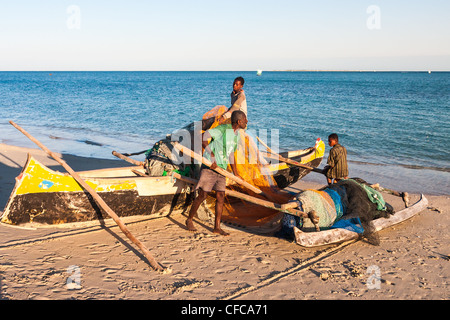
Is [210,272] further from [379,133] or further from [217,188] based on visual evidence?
[379,133]

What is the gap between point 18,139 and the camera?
15289mm

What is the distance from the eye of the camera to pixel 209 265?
487 centimetres

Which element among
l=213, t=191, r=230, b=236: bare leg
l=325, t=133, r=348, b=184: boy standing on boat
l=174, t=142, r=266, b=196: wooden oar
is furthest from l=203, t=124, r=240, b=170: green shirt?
l=325, t=133, r=348, b=184: boy standing on boat

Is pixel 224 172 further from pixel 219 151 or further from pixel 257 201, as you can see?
pixel 257 201

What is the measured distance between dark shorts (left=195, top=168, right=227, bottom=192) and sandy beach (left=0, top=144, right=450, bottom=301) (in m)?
0.79

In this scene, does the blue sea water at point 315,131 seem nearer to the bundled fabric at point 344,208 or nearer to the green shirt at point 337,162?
the green shirt at point 337,162

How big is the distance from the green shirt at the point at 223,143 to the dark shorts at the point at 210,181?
0.56ft

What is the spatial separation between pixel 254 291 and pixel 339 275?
3.84 feet

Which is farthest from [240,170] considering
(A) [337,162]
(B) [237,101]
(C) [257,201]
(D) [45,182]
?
(D) [45,182]

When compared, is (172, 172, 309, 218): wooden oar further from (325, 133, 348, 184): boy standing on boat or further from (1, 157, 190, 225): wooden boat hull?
(325, 133, 348, 184): boy standing on boat

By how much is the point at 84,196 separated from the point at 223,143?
2.28m

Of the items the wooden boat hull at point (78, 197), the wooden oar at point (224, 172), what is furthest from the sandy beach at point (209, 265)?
the wooden oar at point (224, 172)

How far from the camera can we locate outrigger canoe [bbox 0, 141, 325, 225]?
17.6 feet
